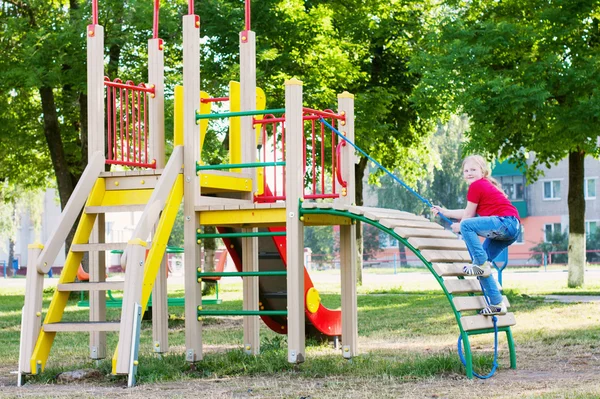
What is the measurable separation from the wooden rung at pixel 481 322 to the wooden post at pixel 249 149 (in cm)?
248

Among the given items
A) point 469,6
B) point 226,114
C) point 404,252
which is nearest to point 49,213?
point 404,252

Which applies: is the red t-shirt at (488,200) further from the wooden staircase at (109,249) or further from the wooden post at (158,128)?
the wooden post at (158,128)

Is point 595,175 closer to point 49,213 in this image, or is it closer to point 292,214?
point 49,213

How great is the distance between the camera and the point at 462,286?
26.0ft

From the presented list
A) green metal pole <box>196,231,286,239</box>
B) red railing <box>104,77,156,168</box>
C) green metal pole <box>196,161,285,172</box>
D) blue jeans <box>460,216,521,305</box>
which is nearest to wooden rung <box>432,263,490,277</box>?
blue jeans <box>460,216,521,305</box>

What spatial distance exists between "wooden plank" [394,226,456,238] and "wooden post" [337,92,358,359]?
39.6 inches

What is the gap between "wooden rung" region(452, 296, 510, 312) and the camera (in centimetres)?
766

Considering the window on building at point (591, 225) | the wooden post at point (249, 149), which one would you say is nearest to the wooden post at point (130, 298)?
the wooden post at point (249, 149)

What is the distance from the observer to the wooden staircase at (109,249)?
25.6 feet

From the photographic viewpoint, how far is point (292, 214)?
8.52 metres

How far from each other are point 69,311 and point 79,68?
492 cm

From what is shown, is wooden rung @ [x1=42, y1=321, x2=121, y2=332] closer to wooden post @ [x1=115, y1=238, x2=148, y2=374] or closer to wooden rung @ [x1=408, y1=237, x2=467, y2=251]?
wooden post @ [x1=115, y1=238, x2=148, y2=374]

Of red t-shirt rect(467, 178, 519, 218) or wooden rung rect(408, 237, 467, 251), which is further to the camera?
red t-shirt rect(467, 178, 519, 218)

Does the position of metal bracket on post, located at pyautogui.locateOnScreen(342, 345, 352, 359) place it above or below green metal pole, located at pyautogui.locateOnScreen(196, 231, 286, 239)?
below
